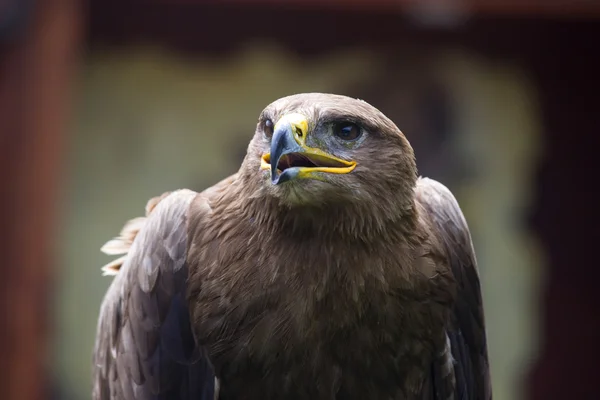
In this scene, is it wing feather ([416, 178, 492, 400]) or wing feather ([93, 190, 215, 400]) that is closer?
wing feather ([93, 190, 215, 400])

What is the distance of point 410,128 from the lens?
6383 mm

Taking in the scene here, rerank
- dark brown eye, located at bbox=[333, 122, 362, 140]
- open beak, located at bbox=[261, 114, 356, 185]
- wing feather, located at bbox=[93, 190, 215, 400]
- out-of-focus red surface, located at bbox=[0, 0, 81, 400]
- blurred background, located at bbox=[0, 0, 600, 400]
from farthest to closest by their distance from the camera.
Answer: blurred background, located at bbox=[0, 0, 600, 400], out-of-focus red surface, located at bbox=[0, 0, 81, 400], wing feather, located at bbox=[93, 190, 215, 400], dark brown eye, located at bbox=[333, 122, 362, 140], open beak, located at bbox=[261, 114, 356, 185]

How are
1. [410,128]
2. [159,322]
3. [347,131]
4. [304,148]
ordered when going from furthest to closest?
[410,128] < [159,322] < [347,131] < [304,148]

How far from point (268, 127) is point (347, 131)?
25 centimetres

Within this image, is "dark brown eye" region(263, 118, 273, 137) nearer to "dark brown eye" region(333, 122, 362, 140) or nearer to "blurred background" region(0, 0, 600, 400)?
"dark brown eye" region(333, 122, 362, 140)

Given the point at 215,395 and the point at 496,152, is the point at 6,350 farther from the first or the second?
the point at 496,152

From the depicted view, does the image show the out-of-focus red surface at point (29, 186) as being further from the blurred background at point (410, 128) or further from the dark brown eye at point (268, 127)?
the dark brown eye at point (268, 127)

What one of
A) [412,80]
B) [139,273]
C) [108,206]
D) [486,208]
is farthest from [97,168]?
[139,273]

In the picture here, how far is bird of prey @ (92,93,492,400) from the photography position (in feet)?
9.55

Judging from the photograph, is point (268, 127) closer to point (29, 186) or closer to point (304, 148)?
point (304, 148)

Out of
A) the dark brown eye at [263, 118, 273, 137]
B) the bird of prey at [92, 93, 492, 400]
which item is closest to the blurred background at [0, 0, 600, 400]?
the bird of prey at [92, 93, 492, 400]

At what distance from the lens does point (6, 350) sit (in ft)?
16.6

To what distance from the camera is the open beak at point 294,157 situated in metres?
2.72

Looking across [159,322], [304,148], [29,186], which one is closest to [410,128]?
[29,186]
